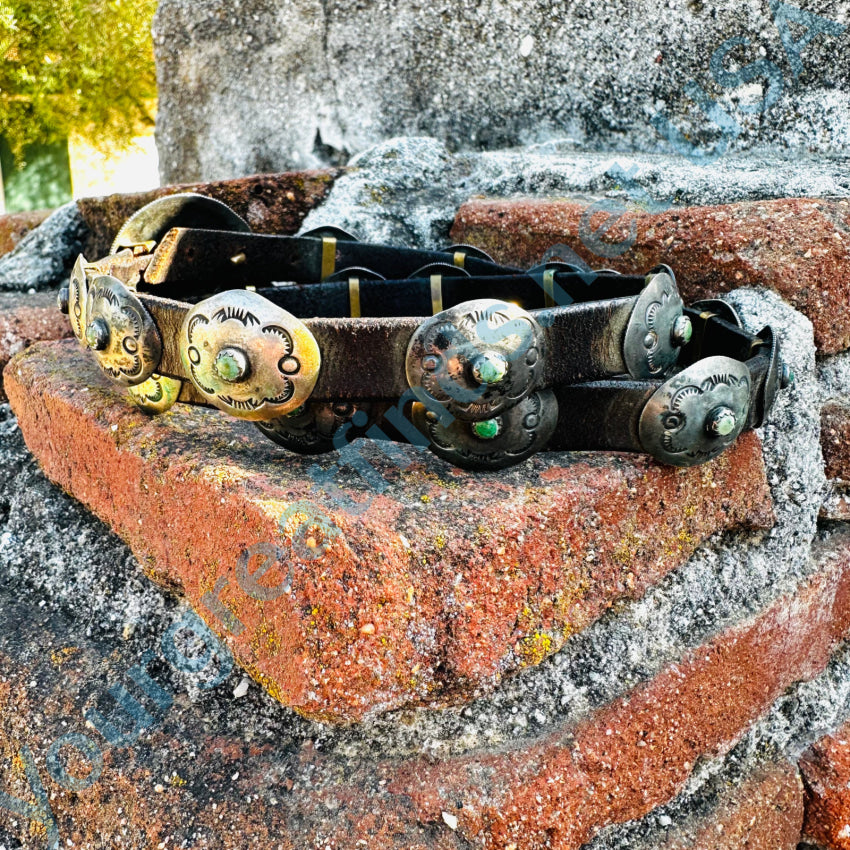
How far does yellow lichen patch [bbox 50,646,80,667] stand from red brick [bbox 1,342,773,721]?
134 mm

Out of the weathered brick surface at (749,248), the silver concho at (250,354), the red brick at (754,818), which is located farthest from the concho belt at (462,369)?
the red brick at (754,818)

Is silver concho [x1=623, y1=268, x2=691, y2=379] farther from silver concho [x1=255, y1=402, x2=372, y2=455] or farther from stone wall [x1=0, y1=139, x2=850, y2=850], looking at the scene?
silver concho [x1=255, y1=402, x2=372, y2=455]

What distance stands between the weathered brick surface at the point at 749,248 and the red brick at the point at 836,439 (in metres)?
0.08

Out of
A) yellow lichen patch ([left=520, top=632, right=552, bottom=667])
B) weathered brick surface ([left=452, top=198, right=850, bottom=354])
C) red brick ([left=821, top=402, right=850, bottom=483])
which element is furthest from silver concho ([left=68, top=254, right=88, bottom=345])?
red brick ([left=821, top=402, right=850, bottom=483])

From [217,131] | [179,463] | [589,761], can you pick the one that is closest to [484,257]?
[179,463]

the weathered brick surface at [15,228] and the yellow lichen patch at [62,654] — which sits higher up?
the weathered brick surface at [15,228]

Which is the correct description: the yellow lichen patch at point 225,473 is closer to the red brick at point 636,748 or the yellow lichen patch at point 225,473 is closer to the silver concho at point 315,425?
the silver concho at point 315,425

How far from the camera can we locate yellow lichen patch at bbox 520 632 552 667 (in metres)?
0.82

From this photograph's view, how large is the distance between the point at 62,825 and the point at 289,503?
0.42m

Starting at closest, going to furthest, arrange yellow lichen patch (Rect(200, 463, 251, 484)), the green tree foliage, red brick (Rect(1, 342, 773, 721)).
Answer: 1. red brick (Rect(1, 342, 773, 721))
2. yellow lichen patch (Rect(200, 463, 251, 484))
3. the green tree foliage

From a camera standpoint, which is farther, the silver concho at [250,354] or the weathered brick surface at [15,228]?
the weathered brick surface at [15,228]

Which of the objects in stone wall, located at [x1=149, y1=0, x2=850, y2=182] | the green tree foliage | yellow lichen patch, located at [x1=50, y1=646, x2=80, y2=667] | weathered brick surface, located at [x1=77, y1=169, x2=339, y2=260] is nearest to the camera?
yellow lichen patch, located at [x1=50, y1=646, x2=80, y2=667]

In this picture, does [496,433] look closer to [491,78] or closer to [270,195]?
[270,195]

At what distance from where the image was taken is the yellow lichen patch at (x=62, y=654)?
969 mm
